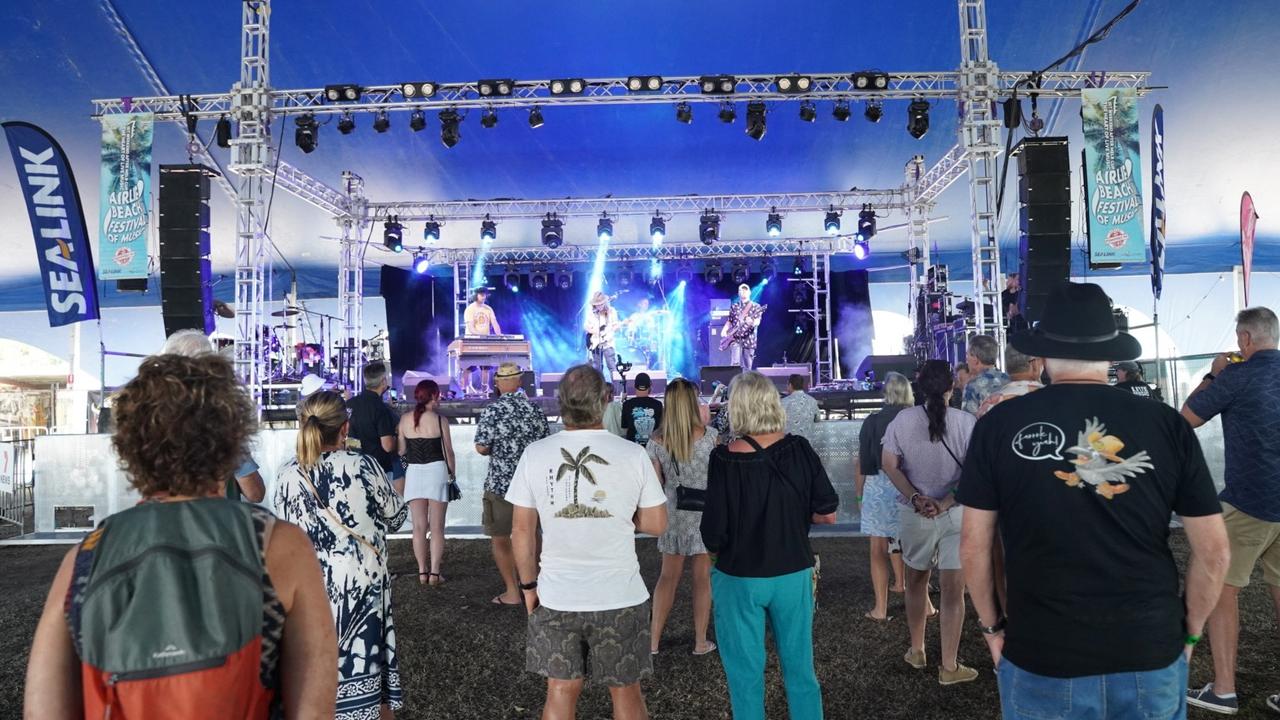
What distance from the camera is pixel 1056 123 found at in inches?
433

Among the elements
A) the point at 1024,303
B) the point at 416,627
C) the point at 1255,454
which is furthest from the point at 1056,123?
the point at 416,627

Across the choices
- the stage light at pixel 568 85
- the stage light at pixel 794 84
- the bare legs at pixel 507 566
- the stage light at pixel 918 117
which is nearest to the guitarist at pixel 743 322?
the stage light at pixel 918 117

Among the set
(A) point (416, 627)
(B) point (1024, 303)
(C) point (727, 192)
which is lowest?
(A) point (416, 627)

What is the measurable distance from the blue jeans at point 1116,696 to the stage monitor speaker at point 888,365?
1041cm

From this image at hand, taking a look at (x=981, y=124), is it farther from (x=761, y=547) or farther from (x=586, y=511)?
(x=586, y=511)

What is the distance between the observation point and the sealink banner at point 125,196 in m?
8.97

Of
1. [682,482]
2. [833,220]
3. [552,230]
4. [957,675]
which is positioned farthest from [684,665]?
[833,220]

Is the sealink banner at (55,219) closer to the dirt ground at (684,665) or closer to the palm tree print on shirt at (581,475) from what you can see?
the dirt ground at (684,665)

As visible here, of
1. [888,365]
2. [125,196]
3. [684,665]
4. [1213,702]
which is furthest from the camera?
[888,365]

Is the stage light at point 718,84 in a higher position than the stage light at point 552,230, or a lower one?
higher

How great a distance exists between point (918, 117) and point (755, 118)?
2100 millimetres

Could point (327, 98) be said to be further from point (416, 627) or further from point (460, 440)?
point (416, 627)

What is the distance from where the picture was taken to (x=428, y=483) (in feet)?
19.3

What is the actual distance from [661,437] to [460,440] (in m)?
4.82
